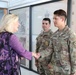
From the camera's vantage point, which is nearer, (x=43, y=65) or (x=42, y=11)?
(x=43, y=65)

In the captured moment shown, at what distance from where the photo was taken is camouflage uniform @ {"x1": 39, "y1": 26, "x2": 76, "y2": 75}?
238 cm

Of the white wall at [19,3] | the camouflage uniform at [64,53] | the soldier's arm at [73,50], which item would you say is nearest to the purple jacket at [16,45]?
the camouflage uniform at [64,53]

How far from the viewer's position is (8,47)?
216 centimetres

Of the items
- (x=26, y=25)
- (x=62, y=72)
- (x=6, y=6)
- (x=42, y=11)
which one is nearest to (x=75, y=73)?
(x=62, y=72)

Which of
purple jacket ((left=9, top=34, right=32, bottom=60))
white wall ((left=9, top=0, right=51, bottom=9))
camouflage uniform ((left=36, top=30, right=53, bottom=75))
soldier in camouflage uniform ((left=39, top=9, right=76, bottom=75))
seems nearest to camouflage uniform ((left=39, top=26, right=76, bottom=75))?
soldier in camouflage uniform ((left=39, top=9, right=76, bottom=75))

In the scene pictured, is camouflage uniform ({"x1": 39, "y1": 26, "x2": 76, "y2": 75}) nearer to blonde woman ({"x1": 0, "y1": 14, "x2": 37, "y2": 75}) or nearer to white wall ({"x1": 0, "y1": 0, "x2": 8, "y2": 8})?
blonde woman ({"x1": 0, "y1": 14, "x2": 37, "y2": 75})

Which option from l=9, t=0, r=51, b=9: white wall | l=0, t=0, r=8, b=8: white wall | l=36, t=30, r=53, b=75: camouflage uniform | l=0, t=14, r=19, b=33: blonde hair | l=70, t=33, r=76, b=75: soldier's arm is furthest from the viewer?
l=0, t=0, r=8, b=8: white wall

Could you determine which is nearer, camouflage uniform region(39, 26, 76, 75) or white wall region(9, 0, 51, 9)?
camouflage uniform region(39, 26, 76, 75)

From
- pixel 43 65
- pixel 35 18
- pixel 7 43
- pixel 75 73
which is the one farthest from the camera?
pixel 35 18

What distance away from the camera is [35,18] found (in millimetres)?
4785

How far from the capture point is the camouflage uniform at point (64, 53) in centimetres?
238

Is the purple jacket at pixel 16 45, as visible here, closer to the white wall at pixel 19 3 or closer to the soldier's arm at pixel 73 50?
the soldier's arm at pixel 73 50

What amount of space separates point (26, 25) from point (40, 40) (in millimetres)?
1756

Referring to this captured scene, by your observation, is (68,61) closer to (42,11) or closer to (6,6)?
(42,11)
